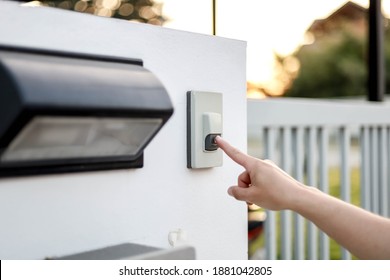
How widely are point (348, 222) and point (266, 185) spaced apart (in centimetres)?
12

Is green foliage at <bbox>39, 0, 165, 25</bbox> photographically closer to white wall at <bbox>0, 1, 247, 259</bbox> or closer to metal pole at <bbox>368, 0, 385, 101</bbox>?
metal pole at <bbox>368, 0, 385, 101</bbox>

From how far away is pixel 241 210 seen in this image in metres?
1.03

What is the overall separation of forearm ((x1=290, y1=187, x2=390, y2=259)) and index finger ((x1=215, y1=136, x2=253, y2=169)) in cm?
9

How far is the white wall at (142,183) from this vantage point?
2.21 ft

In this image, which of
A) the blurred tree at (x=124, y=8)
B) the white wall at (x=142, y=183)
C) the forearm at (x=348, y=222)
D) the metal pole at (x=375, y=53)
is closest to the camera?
the white wall at (x=142, y=183)

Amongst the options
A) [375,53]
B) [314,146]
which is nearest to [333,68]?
[375,53]

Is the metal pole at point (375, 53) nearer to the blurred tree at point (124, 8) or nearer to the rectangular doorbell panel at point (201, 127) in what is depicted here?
the blurred tree at point (124, 8)

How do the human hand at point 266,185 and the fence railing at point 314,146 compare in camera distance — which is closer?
the human hand at point 266,185

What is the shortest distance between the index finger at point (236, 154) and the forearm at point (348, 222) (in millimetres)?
91

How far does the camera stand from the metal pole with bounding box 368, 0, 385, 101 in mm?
2395

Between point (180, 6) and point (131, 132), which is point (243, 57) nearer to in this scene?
point (131, 132)

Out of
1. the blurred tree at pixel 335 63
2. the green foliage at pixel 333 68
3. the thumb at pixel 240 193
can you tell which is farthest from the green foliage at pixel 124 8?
the blurred tree at pixel 335 63

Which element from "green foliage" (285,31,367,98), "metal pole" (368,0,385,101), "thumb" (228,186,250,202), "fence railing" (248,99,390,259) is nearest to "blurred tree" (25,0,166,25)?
"metal pole" (368,0,385,101)

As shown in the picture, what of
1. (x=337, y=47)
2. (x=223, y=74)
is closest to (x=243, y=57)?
(x=223, y=74)
